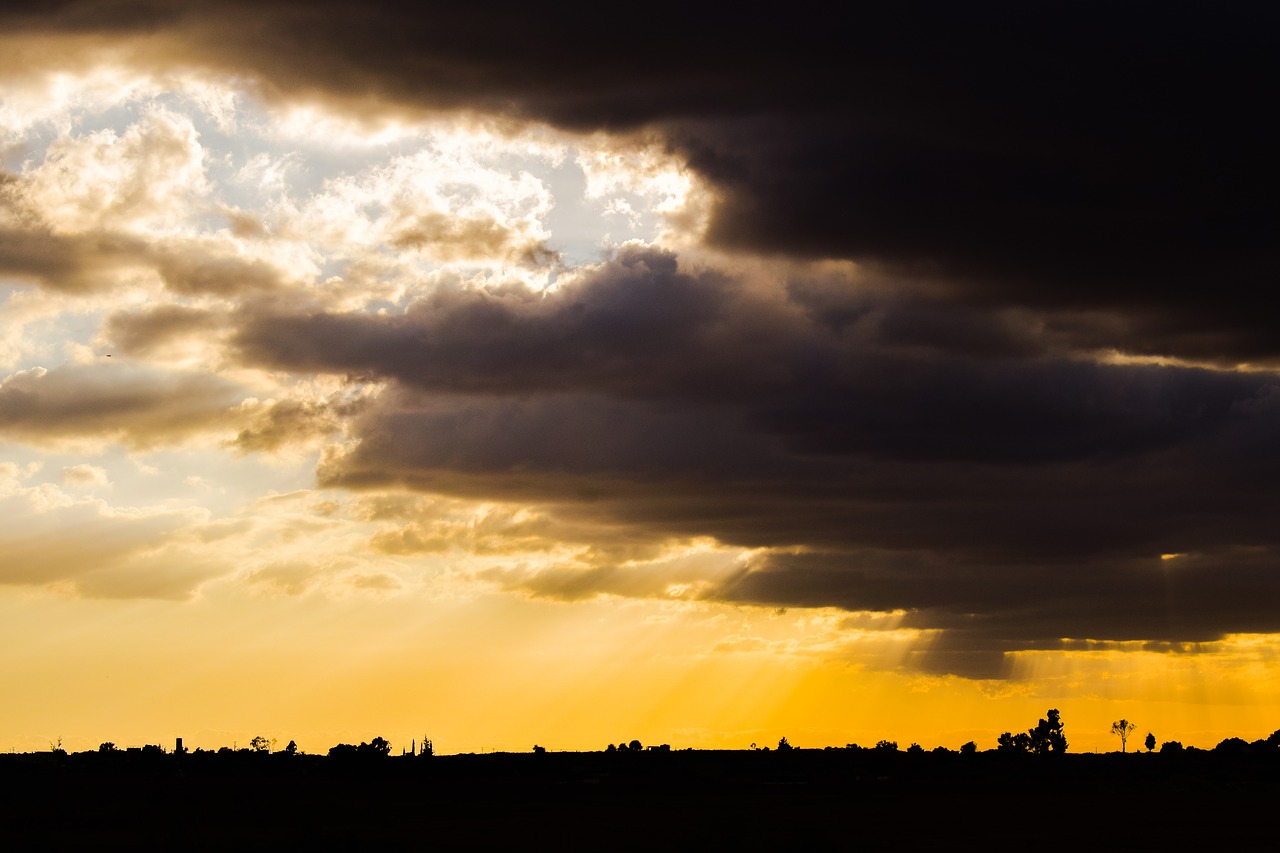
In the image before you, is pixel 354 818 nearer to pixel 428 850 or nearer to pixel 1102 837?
pixel 428 850

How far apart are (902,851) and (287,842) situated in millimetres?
62068

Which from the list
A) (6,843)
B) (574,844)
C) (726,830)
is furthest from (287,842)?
(574,844)

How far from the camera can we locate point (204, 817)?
613 ft

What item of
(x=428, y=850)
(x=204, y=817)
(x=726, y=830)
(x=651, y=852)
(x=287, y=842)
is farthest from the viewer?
(x=204, y=817)

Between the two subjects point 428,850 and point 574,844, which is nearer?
point 428,850

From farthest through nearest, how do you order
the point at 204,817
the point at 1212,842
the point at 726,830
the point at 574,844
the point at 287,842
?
the point at 204,817, the point at 1212,842, the point at 574,844, the point at 287,842, the point at 726,830

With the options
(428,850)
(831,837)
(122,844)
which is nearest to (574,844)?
(428,850)

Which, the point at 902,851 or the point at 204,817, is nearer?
the point at 902,851

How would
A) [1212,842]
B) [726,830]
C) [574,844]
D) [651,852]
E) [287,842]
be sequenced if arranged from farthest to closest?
1. [1212,842]
2. [574,844]
3. [651,852]
4. [287,842]
5. [726,830]

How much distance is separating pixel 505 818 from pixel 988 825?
183 ft

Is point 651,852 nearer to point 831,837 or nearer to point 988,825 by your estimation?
point 831,837

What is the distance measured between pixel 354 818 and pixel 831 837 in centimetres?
9659

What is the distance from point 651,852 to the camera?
120125mm

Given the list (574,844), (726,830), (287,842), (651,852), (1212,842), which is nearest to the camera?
A: (726,830)
